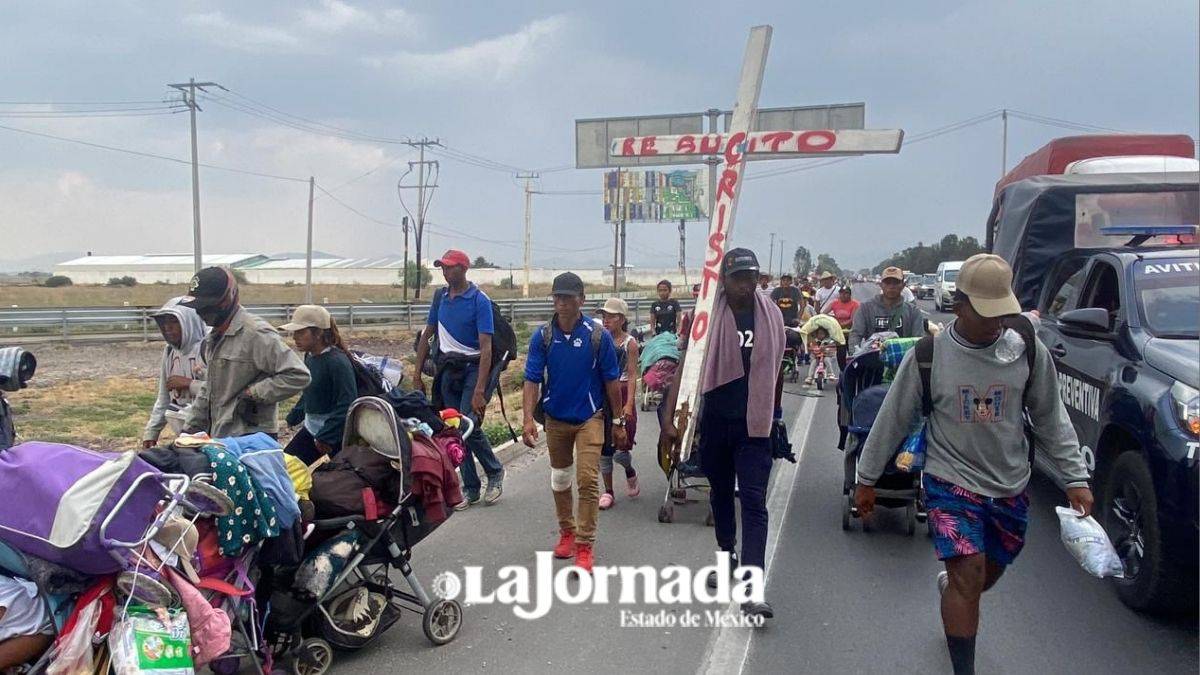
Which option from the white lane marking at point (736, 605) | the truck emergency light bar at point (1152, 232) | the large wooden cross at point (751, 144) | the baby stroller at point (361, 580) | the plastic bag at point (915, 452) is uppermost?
the large wooden cross at point (751, 144)

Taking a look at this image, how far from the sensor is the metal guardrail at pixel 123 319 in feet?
94.0

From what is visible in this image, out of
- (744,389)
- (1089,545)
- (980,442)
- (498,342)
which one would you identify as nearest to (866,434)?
(744,389)

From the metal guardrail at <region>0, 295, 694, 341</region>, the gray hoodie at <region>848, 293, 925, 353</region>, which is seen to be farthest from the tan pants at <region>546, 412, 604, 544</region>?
the metal guardrail at <region>0, 295, 694, 341</region>

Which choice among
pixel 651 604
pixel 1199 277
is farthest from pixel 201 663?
pixel 1199 277

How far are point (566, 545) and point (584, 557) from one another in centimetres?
31

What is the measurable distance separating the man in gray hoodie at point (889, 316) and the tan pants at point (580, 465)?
10.9 ft

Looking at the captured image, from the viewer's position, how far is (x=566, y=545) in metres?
5.63

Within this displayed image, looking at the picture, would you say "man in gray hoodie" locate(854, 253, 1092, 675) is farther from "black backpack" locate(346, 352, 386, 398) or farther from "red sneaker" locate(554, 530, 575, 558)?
"black backpack" locate(346, 352, 386, 398)

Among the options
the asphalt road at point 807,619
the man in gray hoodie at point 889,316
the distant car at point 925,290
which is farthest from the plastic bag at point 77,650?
the distant car at point 925,290

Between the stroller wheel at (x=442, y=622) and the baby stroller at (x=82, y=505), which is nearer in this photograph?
the baby stroller at (x=82, y=505)

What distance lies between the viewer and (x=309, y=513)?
3.87 m

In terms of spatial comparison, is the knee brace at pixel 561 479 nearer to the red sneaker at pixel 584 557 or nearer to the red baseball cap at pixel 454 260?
the red sneaker at pixel 584 557

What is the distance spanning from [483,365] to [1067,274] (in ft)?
15.8

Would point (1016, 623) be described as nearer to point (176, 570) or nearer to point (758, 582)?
point (758, 582)
